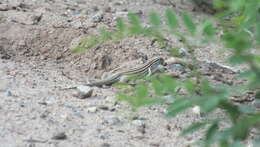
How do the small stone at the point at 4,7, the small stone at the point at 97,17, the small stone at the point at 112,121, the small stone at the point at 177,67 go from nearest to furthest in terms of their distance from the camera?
the small stone at the point at 112,121, the small stone at the point at 177,67, the small stone at the point at 4,7, the small stone at the point at 97,17

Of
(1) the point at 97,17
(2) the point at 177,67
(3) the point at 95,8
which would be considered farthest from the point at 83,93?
(3) the point at 95,8

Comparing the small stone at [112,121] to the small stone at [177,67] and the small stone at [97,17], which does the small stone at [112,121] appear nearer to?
the small stone at [177,67]

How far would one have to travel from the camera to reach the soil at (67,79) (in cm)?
408

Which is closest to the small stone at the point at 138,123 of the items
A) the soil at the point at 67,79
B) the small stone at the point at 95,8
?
the soil at the point at 67,79

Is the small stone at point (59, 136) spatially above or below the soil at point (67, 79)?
above

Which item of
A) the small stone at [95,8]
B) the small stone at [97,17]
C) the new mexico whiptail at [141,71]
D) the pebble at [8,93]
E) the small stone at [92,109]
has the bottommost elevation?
the small stone at [95,8]

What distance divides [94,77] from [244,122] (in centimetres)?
387

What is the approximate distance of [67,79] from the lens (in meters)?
5.49

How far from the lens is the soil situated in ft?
13.4

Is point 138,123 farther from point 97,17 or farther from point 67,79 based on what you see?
point 97,17

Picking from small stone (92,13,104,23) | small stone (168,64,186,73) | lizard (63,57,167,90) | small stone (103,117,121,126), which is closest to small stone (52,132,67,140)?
small stone (103,117,121,126)

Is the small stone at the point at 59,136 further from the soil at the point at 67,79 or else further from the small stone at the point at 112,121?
the small stone at the point at 112,121

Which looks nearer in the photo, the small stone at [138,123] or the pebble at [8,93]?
the small stone at [138,123]

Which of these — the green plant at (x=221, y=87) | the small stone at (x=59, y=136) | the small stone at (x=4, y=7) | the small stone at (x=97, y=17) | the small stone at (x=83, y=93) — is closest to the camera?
the green plant at (x=221, y=87)
